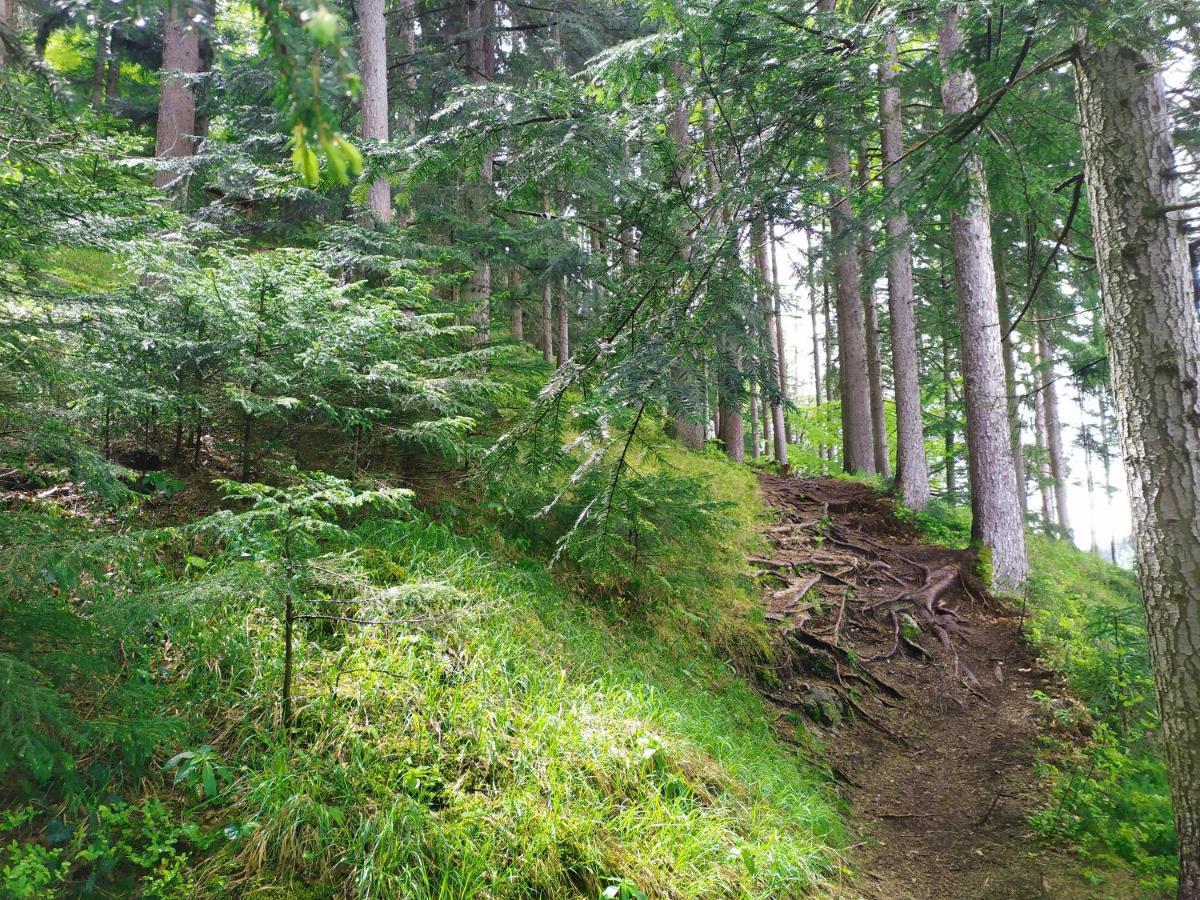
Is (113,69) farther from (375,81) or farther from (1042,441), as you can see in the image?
(1042,441)

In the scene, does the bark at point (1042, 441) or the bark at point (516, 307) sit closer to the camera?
the bark at point (516, 307)

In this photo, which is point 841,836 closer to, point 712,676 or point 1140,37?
point 712,676

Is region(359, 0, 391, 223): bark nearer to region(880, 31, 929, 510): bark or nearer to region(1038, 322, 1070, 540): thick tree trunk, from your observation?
region(880, 31, 929, 510): bark

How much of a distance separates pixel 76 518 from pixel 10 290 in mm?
1507

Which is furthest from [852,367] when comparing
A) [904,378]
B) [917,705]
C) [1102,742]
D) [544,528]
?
[544,528]

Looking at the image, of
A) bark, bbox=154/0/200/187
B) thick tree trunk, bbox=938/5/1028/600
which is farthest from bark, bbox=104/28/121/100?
thick tree trunk, bbox=938/5/1028/600

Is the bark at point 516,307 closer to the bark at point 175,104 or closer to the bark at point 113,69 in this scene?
the bark at point 175,104

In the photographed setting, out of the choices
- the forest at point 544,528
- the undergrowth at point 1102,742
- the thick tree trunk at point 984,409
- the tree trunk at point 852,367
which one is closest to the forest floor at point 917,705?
the forest at point 544,528

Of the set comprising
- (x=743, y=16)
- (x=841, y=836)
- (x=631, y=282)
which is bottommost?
(x=841, y=836)

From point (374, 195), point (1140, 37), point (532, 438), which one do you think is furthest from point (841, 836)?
point (374, 195)

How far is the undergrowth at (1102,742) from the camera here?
3.79 metres

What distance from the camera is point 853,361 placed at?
12.5m

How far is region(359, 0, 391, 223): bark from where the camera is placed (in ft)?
23.6

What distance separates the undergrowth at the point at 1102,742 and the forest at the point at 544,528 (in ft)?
0.11
